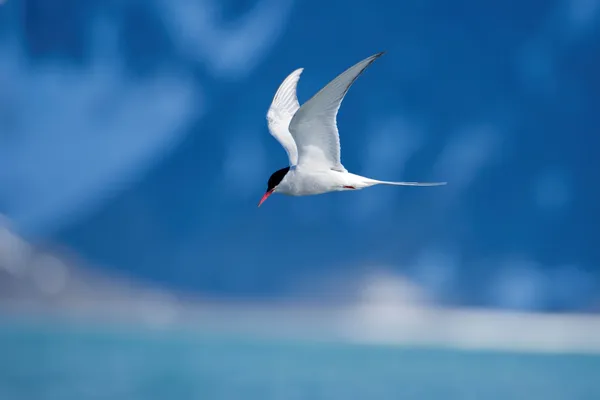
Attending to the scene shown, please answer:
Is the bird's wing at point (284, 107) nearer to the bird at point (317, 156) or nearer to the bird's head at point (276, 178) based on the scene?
A: the bird at point (317, 156)

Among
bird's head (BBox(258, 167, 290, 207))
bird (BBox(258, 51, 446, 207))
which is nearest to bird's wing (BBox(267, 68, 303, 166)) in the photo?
bird (BBox(258, 51, 446, 207))

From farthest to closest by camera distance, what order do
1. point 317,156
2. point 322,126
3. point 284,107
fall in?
point 284,107 → point 317,156 → point 322,126

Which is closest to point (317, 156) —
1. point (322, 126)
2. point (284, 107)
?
point (322, 126)

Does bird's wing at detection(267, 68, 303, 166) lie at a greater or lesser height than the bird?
greater

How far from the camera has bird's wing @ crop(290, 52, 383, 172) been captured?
2.93 meters

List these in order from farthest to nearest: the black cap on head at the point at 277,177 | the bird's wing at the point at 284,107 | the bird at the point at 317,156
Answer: the bird's wing at the point at 284,107
the black cap on head at the point at 277,177
the bird at the point at 317,156

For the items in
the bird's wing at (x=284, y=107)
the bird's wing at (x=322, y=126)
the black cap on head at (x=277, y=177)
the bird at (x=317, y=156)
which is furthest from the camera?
the bird's wing at (x=284, y=107)

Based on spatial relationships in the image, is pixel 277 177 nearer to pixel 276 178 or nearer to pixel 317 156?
pixel 276 178

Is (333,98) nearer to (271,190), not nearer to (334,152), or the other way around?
(334,152)

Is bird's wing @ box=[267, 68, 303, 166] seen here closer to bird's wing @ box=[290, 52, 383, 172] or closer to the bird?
the bird

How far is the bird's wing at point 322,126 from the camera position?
2.93 m

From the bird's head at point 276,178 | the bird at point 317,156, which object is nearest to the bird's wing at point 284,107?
the bird at point 317,156

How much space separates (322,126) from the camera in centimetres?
323

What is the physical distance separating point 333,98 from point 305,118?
20 centimetres
